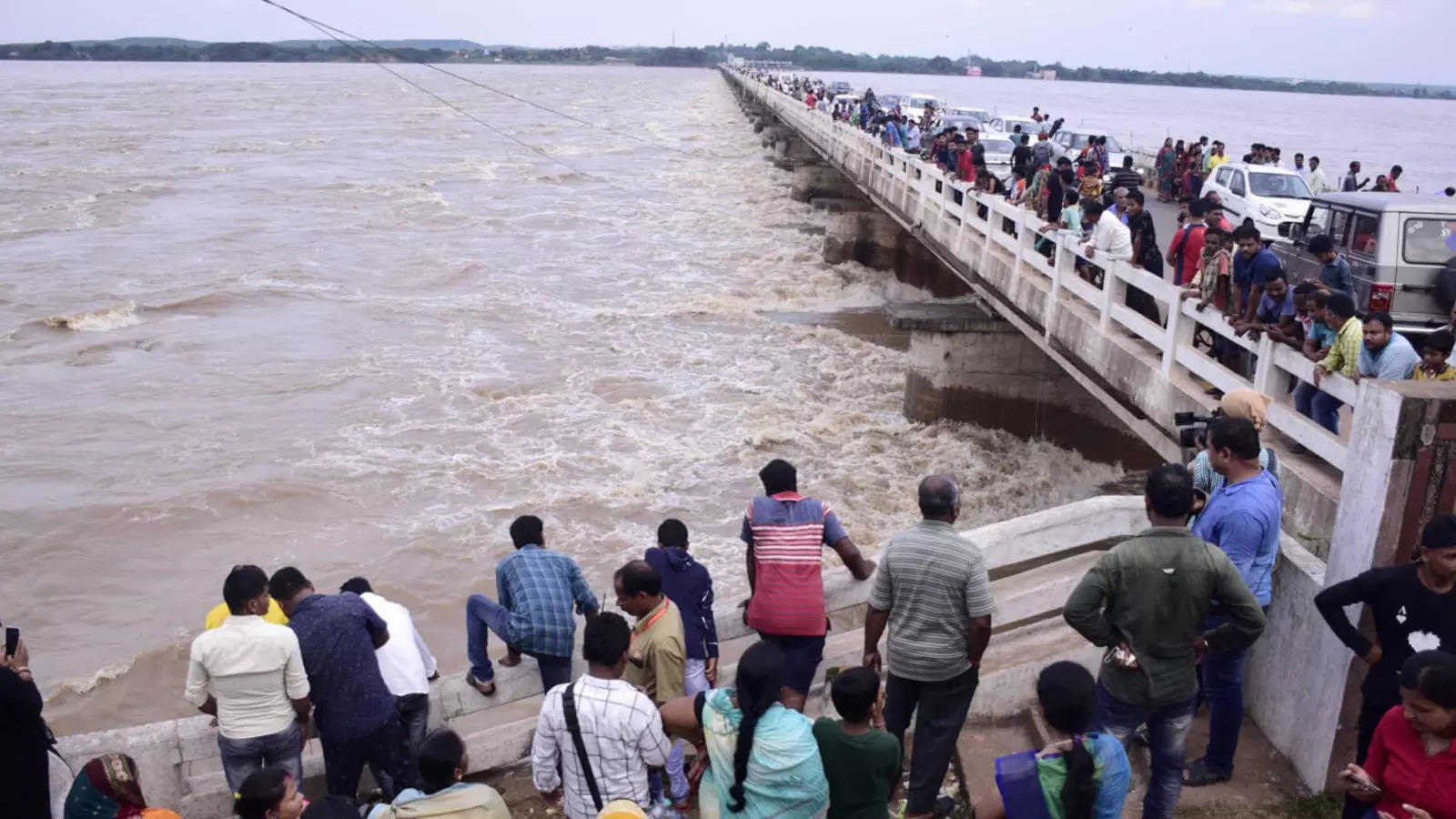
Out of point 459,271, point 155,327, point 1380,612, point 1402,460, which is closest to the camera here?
point 1380,612

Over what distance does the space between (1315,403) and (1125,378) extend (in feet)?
7.14

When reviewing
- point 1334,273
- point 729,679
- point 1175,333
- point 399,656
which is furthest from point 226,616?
point 1334,273

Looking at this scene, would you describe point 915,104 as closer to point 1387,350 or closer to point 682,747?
point 1387,350

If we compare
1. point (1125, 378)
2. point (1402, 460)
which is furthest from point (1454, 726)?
point (1125, 378)

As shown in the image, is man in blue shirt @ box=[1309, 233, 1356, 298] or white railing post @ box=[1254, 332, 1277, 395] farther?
man in blue shirt @ box=[1309, 233, 1356, 298]

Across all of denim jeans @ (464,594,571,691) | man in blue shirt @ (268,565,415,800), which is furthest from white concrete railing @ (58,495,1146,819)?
man in blue shirt @ (268,565,415,800)

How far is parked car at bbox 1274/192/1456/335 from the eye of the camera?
29.3ft

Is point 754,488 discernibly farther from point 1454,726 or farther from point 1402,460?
point 1454,726

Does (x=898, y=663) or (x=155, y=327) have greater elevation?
(x=898, y=663)

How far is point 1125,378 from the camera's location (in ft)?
27.8

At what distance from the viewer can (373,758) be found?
4453 millimetres

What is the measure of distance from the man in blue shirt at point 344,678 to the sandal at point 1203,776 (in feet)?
10.3

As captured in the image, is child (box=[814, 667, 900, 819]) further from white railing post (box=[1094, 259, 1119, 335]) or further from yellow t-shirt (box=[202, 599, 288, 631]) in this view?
white railing post (box=[1094, 259, 1119, 335])

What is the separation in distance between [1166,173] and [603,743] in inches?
956
